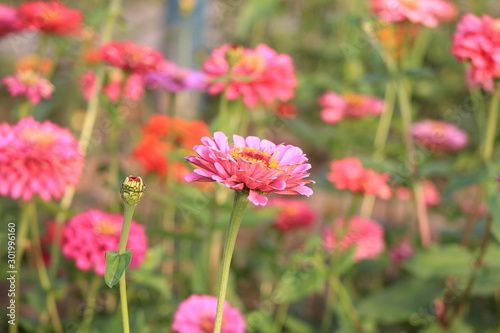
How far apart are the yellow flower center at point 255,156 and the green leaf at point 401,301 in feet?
2.55

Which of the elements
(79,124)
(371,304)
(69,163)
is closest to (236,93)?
(69,163)

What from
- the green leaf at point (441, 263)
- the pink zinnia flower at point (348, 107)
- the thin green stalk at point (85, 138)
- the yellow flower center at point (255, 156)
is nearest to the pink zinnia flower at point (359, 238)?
the green leaf at point (441, 263)

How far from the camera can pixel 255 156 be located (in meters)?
0.65

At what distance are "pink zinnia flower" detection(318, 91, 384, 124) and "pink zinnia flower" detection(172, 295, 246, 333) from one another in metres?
0.98

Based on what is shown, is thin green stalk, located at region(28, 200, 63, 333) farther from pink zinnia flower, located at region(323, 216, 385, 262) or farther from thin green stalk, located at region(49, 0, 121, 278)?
pink zinnia flower, located at region(323, 216, 385, 262)

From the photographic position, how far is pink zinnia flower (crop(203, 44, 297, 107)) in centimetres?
115

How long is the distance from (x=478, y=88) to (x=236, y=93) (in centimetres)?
59

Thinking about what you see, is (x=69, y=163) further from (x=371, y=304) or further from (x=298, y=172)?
(x=371, y=304)

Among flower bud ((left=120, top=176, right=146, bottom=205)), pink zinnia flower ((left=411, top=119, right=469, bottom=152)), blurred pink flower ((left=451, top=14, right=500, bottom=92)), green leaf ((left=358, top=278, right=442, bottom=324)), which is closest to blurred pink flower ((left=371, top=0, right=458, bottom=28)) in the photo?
blurred pink flower ((left=451, top=14, right=500, bottom=92))

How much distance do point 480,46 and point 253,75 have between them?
42cm

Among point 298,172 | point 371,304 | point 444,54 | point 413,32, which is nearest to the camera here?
point 298,172

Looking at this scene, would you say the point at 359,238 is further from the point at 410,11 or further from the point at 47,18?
the point at 47,18

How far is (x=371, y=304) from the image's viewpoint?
54.0 inches

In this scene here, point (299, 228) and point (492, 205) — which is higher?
point (492, 205)
